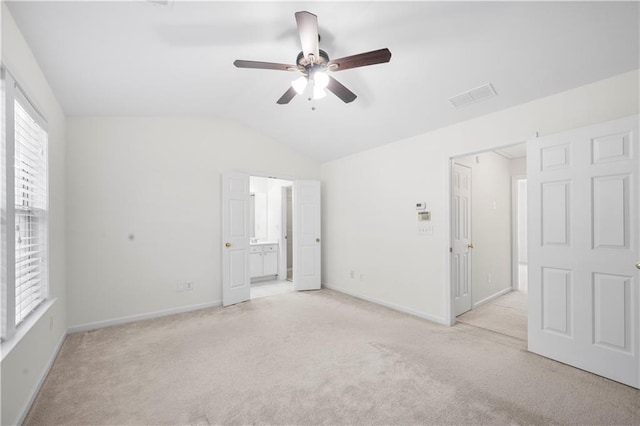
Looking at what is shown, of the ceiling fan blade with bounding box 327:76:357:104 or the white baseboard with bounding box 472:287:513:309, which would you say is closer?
the ceiling fan blade with bounding box 327:76:357:104

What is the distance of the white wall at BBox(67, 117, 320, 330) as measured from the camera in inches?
137

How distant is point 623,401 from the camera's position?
80.9 inches

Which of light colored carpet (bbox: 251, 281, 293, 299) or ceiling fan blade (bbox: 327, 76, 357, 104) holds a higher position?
ceiling fan blade (bbox: 327, 76, 357, 104)

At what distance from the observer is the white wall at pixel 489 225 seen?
4.32 m

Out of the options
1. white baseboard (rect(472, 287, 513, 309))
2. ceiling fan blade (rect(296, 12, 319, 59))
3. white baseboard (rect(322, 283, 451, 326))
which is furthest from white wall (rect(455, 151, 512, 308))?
ceiling fan blade (rect(296, 12, 319, 59))

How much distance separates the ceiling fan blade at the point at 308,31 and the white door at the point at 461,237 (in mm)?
2440

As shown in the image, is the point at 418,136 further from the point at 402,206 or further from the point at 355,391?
the point at 355,391

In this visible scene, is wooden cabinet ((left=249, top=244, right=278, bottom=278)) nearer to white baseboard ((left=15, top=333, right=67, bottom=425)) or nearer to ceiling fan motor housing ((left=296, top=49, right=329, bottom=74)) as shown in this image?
white baseboard ((left=15, top=333, right=67, bottom=425))

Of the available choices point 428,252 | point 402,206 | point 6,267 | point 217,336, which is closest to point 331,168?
point 402,206

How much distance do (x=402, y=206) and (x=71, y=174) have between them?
427 centimetres

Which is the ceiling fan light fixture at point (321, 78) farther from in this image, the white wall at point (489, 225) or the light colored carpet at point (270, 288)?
the light colored carpet at point (270, 288)

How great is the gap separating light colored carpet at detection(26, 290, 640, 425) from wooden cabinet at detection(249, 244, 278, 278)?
2.34m

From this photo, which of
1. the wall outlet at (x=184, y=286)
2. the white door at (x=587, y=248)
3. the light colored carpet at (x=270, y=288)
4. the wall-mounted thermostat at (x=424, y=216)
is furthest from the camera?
the light colored carpet at (x=270, y=288)

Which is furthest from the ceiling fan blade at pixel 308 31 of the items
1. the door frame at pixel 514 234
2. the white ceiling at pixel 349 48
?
the door frame at pixel 514 234
